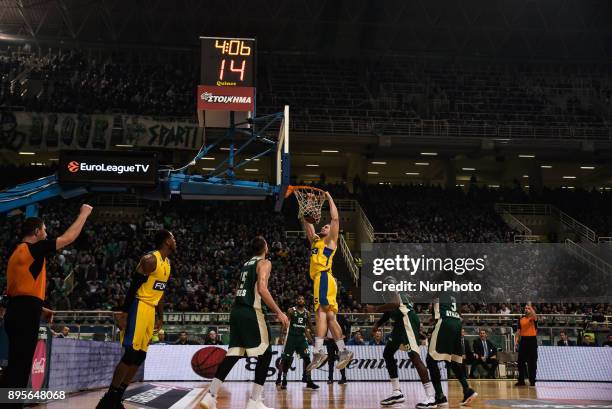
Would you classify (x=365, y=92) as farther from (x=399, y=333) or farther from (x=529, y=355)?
(x=399, y=333)

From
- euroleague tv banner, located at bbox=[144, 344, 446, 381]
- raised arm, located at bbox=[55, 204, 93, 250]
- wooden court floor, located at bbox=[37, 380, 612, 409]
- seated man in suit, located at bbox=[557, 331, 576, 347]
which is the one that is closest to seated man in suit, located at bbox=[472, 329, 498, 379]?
euroleague tv banner, located at bbox=[144, 344, 446, 381]

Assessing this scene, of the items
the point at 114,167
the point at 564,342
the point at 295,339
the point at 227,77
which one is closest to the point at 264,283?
the point at 295,339

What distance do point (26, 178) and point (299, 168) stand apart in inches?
659

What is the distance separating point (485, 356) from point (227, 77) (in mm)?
11890

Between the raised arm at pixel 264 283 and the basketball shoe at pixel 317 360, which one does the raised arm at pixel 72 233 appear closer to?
the raised arm at pixel 264 283

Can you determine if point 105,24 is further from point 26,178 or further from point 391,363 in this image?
point 391,363

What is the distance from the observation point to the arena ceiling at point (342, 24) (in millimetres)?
40500

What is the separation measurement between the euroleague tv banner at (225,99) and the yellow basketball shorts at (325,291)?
8.19 meters

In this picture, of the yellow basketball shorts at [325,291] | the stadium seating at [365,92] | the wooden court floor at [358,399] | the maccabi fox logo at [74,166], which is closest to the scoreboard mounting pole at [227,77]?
the maccabi fox logo at [74,166]

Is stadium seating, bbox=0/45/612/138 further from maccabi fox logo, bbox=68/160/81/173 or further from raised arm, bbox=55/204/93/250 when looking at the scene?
raised arm, bbox=55/204/93/250

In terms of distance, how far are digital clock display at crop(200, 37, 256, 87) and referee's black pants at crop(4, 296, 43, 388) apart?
41.6 ft

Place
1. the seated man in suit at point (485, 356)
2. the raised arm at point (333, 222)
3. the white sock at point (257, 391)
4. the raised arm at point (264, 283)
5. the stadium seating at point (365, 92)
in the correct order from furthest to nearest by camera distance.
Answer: the stadium seating at point (365, 92)
the seated man in suit at point (485, 356)
the raised arm at point (333, 222)
the white sock at point (257, 391)
the raised arm at point (264, 283)

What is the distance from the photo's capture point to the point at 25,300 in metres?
7.41

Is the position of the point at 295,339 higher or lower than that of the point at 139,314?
lower
